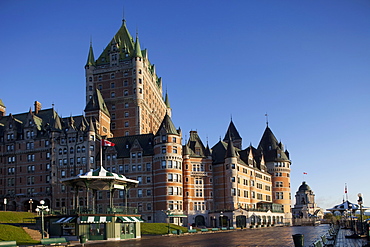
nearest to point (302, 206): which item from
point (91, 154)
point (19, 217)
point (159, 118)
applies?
point (159, 118)

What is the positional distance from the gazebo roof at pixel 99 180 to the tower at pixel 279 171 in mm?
76095

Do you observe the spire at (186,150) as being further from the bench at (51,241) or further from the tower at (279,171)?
the bench at (51,241)

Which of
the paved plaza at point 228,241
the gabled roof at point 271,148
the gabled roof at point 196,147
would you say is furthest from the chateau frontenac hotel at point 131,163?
the paved plaza at point 228,241

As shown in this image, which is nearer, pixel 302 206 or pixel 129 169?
pixel 129 169

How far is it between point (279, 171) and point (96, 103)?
56.0m

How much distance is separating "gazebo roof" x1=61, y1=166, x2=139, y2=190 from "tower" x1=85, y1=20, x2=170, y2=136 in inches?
2189

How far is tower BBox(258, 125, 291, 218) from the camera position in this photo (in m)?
126

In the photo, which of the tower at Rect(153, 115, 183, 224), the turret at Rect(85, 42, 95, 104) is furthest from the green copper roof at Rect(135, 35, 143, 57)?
the tower at Rect(153, 115, 183, 224)

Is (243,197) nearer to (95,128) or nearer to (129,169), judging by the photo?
(129,169)

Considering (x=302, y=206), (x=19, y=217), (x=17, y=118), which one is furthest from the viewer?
(x=302, y=206)

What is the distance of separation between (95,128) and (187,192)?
2631 cm

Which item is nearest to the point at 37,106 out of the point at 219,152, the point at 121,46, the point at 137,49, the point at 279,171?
the point at 121,46

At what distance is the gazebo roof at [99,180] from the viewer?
53375 mm

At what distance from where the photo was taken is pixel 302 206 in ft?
606
